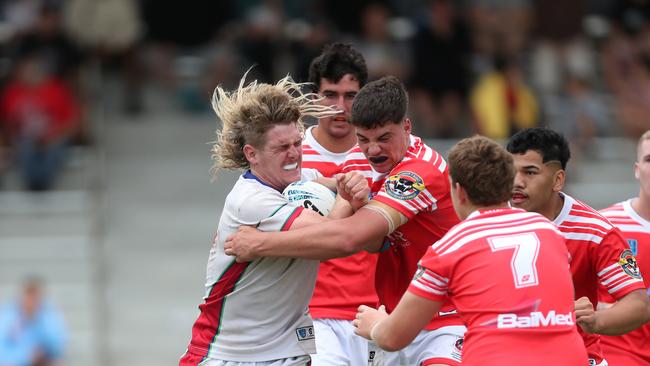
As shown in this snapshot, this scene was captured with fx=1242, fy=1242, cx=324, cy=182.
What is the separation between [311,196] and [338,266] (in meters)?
0.99

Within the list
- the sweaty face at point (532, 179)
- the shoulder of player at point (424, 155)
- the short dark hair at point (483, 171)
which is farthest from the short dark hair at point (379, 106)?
the short dark hair at point (483, 171)

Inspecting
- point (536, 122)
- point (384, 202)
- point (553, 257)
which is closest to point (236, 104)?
point (384, 202)

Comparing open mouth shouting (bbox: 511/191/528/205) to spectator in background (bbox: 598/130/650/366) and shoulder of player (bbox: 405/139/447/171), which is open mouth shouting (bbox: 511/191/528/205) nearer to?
shoulder of player (bbox: 405/139/447/171)

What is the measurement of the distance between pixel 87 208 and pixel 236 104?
10.5m

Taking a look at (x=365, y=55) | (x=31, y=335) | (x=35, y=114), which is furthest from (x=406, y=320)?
(x=35, y=114)

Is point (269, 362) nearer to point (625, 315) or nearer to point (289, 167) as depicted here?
point (289, 167)

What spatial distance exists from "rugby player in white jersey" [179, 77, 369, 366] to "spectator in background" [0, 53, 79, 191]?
9.97 meters

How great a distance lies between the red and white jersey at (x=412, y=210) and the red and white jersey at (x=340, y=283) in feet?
1.54

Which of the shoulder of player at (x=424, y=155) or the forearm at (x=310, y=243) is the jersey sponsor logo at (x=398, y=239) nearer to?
the shoulder of player at (x=424, y=155)

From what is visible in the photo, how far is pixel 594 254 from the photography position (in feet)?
20.0

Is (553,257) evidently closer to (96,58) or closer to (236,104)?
(236,104)

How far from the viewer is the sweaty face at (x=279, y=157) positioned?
6051 mm

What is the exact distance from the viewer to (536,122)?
14.9m

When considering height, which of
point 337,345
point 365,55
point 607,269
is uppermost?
point 365,55
